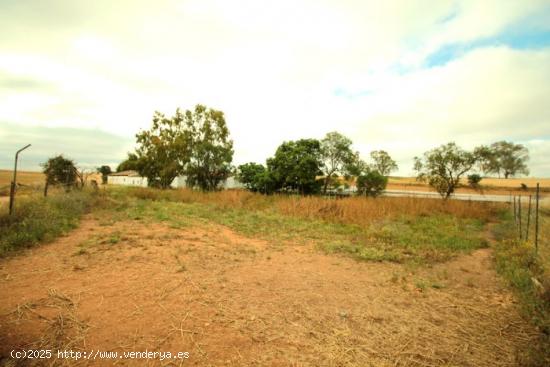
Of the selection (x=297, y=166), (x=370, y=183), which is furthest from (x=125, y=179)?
(x=370, y=183)

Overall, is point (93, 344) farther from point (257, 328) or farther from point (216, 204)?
point (216, 204)

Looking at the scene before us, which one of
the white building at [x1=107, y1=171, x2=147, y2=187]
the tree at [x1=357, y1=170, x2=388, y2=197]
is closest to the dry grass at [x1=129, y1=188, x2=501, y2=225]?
the tree at [x1=357, y1=170, x2=388, y2=197]

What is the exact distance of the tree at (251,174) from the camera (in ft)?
86.9

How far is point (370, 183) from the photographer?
2673 centimetres

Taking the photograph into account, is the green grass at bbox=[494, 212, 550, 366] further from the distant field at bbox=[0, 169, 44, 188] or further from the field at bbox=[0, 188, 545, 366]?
the distant field at bbox=[0, 169, 44, 188]

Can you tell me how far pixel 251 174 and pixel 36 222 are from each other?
21436 millimetres

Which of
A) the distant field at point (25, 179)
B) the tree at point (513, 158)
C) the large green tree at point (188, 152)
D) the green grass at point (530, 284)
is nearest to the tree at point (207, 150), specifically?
the large green tree at point (188, 152)

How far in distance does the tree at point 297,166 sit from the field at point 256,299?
16.2 metres

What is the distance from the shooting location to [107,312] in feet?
10.00

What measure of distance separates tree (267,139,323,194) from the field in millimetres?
16192

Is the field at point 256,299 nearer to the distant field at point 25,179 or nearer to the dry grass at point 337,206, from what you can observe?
the dry grass at point 337,206

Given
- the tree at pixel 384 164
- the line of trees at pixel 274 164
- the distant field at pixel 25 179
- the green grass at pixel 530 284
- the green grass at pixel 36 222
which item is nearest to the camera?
the green grass at pixel 530 284

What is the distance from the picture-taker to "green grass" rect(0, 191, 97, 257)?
538 centimetres

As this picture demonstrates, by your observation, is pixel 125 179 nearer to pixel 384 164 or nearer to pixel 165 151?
pixel 165 151
